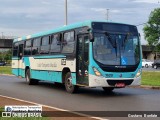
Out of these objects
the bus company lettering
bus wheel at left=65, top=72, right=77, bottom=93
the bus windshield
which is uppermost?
the bus windshield

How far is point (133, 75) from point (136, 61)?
1.95 feet

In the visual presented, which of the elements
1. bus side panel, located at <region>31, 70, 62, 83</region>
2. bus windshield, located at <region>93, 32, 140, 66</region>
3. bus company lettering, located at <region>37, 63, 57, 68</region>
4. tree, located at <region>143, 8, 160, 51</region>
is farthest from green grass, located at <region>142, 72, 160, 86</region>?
tree, located at <region>143, 8, 160, 51</region>

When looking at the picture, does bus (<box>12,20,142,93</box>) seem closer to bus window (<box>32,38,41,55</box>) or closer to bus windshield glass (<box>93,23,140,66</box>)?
bus windshield glass (<box>93,23,140,66</box>)

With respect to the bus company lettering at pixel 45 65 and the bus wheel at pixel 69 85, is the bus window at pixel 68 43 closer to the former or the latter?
the bus wheel at pixel 69 85

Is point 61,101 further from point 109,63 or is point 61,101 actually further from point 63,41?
point 63,41

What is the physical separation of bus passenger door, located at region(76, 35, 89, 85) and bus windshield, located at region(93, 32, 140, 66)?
50 centimetres

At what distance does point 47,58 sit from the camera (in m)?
21.0

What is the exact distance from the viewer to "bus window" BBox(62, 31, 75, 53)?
18094mm

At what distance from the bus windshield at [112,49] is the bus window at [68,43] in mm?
1808

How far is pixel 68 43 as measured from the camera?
18500 millimetres

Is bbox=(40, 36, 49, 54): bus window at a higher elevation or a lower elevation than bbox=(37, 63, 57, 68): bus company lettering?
higher

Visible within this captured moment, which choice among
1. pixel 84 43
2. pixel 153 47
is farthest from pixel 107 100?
pixel 153 47

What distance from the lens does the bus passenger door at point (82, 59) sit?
16.7 meters

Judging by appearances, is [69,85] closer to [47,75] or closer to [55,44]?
[55,44]
